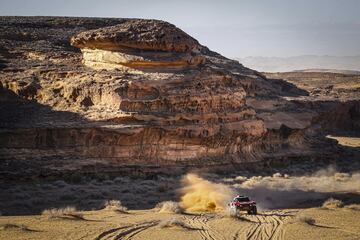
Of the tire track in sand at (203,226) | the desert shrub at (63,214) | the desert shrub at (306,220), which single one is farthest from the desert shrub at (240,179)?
the desert shrub at (63,214)

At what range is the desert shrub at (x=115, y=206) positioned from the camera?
2125 centimetres

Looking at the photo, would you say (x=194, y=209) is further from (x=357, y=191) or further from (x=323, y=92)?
(x=323, y=92)

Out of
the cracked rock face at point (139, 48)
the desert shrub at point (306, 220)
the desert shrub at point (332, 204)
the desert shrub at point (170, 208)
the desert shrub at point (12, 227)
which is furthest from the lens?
the cracked rock face at point (139, 48)

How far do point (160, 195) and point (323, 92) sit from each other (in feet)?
161

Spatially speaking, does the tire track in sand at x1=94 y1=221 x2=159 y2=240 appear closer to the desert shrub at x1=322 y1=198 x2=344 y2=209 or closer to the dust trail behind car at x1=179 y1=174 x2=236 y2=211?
the dust trail behind car at x1=179 y1=174 x2=236 y2=211

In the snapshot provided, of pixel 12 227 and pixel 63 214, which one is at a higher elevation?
pixel 12 227

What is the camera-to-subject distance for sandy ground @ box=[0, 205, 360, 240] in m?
15.6

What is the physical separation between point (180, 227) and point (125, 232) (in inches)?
76.2

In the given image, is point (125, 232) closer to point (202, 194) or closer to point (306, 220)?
point (306, 220)

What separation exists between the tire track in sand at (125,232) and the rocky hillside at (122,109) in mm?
8343

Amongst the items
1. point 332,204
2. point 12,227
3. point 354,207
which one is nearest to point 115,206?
point 12,227

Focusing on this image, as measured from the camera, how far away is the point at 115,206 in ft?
70.4

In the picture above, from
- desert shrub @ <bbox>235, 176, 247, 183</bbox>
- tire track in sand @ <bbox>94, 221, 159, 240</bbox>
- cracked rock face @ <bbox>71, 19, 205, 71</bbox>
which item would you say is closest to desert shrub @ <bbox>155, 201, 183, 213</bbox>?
tire track in sand @ <bbox>94, 221, 159, 240</bbox>

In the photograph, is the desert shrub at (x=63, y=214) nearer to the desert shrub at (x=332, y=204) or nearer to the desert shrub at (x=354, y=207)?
the desert shrub at (x=332, y=204)
